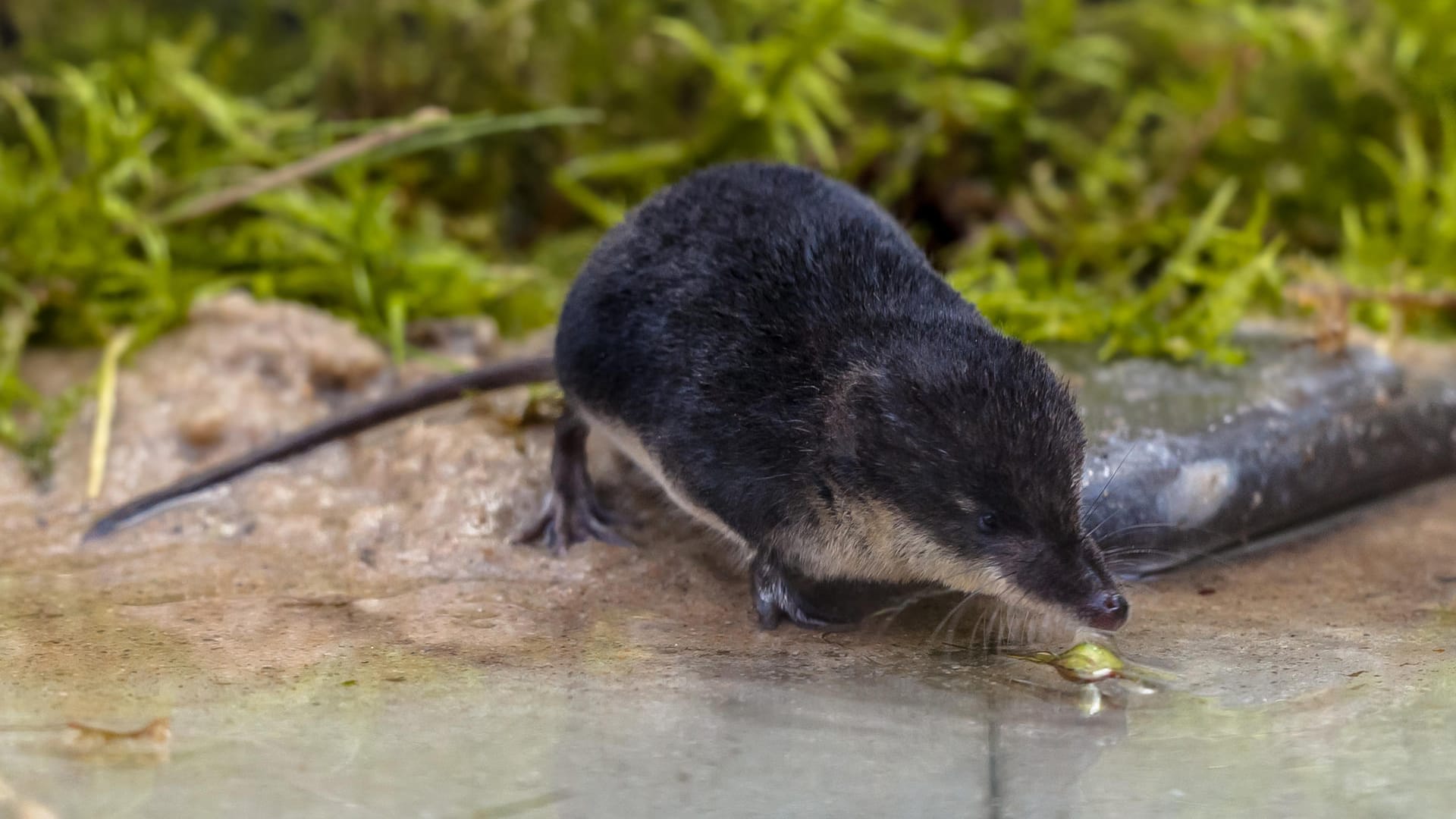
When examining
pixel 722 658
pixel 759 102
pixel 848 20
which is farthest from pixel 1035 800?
pixel 848 20

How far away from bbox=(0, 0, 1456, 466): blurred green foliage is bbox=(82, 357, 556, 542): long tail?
905 mm

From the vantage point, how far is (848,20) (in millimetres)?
6082

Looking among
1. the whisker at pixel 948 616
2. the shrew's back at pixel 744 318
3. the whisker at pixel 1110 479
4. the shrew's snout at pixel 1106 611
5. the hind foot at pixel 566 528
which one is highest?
the shrew's back at pixel 744 318

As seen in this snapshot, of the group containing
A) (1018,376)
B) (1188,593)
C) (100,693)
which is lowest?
(1188,593)

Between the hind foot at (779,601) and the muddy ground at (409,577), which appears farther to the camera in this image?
the hind foot at (779,601)

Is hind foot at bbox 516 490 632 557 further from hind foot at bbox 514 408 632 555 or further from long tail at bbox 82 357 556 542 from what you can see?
long tail at bbox 82 357 556 542

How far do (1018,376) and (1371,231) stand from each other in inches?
153

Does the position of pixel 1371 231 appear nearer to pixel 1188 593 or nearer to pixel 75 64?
pixel 1188 593

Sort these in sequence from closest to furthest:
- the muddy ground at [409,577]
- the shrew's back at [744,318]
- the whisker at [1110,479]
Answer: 1. the muddy ground at [409,577]
2. the shrew's back at [744,318]
3. the whisker at [1110,479]

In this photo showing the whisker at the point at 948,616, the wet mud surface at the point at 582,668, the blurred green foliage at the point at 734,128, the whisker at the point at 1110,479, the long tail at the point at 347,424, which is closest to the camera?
the wet mud surface at the point at 582,668

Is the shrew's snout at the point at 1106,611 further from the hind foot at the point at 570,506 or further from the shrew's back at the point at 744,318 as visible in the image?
the hind foot at the point at 570,506

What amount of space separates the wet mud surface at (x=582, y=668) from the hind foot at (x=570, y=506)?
0.08 metres

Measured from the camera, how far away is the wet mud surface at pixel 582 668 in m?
1.91

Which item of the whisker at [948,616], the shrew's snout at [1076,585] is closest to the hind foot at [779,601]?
the whisker at [948,616]
